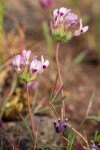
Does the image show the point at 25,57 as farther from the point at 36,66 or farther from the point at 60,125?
the point at 60,125

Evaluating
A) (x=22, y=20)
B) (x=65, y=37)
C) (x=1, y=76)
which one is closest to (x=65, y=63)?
(x=22, y=20)

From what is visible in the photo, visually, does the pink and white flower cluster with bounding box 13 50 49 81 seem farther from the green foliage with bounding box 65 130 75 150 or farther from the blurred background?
the blurred background

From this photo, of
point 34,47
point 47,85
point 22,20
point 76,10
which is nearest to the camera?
point 47,85

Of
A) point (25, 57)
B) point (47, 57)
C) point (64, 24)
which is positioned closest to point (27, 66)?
point (25, 57)

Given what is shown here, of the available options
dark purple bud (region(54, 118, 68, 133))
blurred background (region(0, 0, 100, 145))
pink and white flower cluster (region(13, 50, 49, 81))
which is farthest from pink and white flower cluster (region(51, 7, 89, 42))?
blurred background (region(0, 0, 100, 145))

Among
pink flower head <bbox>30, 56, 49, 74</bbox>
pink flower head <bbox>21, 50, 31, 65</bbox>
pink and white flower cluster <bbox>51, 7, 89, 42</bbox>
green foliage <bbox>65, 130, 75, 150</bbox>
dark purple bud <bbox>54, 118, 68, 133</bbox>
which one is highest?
pink and white flower cluster <bbox>51, 7, 89, 42</bbox>

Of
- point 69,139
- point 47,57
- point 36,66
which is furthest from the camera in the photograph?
point 47,57

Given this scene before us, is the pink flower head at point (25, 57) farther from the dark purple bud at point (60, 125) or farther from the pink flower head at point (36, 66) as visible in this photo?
the dark purple bud at point (60, 125)

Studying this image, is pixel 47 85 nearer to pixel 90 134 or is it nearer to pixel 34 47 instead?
pixel 34 47
